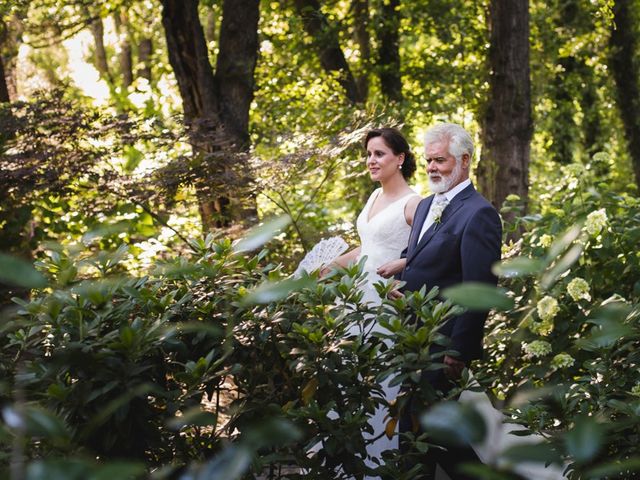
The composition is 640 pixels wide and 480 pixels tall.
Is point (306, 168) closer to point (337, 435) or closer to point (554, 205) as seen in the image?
point (554, 205)

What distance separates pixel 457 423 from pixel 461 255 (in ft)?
9.80

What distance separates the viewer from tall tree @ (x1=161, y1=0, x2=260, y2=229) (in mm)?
7391

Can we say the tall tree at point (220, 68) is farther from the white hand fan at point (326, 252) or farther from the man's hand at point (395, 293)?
the man's hand at point (395, 293)

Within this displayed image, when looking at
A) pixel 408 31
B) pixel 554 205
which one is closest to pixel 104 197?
pixel 554 205

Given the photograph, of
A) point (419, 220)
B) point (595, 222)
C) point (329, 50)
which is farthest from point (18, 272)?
point (329, 50)

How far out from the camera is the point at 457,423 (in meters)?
0.84

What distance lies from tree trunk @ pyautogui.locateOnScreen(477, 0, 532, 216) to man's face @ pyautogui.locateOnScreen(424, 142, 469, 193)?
16.2 ft

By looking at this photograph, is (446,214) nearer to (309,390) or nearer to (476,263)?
(476,263)

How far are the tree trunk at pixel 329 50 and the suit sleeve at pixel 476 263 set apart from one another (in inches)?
292

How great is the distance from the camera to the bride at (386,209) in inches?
188

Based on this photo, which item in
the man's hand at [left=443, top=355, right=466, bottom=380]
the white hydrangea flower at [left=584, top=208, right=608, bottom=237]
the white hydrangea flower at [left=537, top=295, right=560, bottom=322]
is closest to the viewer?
the white hydrangea flower at [left=537, top=295, right=560, bottom=322]

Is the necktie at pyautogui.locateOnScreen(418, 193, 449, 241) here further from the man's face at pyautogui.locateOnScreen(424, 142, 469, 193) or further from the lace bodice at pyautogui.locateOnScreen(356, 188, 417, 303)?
the lace bodice at pyautogui.locateOnScreen(356, 188, 417, 303)

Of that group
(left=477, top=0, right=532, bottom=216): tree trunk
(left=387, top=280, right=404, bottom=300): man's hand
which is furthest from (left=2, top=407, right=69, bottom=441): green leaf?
(left=477, top=0, right=532, bottom=216): tree trunk

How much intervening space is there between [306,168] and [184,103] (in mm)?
1813
